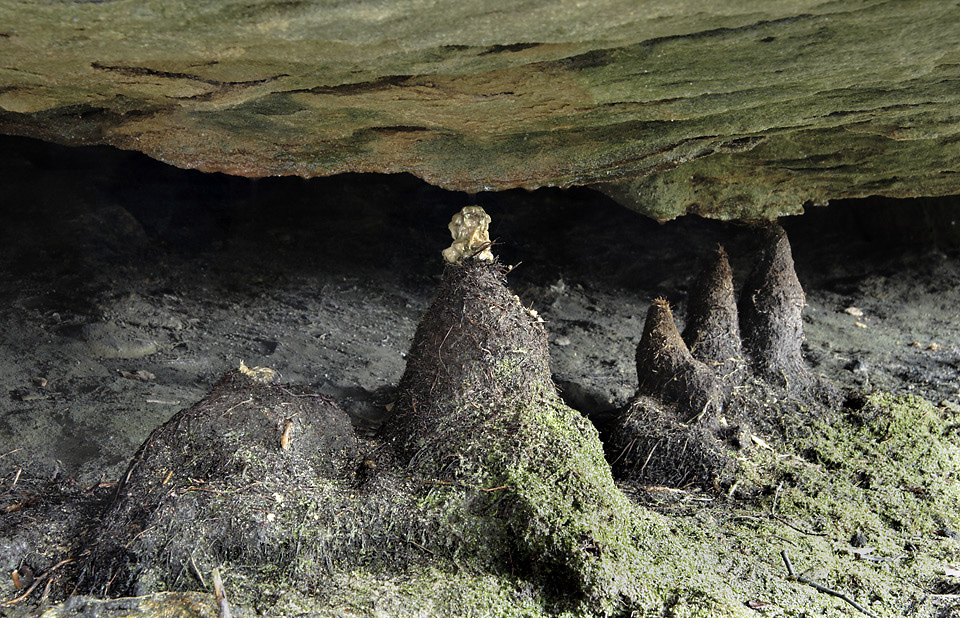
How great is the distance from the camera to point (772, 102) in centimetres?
283

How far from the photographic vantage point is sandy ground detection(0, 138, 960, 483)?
3967mm

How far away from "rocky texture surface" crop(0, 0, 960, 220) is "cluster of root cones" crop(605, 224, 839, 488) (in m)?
0.75

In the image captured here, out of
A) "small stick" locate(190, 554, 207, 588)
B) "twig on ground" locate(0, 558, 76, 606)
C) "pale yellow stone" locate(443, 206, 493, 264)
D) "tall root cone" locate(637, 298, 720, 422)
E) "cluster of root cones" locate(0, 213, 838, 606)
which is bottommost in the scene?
"twig on ground" locate(0, 558, 76, 606)

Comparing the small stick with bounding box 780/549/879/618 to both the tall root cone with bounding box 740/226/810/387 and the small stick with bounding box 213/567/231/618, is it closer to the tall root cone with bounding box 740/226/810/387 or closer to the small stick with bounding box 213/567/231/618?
the tall root cone with bounding box 740/226/810/387

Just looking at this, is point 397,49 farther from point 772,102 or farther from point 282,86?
point 772,102

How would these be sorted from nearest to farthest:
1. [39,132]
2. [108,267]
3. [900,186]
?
[39,132] < [900,186] < [108,267]

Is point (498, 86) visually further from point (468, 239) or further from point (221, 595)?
point (221, 595)

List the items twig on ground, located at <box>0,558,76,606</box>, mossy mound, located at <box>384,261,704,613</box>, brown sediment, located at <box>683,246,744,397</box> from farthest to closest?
brown sediment, located at <box>683,246,744,397</box>, mossy mound, located at <box>384,261,704,613</box>, twig on ground, located at <box>0,558,76,606</box>

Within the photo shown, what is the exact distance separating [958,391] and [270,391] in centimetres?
419

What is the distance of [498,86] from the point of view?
2.61m

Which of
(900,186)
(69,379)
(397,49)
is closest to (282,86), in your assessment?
(397,49)

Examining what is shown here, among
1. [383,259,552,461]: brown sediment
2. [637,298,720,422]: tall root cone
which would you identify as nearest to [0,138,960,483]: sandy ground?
[637,298,720,422]: tall root cone

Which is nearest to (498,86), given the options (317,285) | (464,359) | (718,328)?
(464,359)

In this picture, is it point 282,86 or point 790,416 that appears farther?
point 790,416
